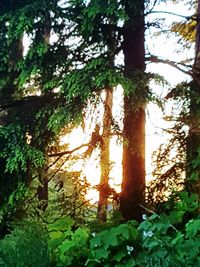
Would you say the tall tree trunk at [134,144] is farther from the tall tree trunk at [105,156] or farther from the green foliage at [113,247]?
the green foliage at [113,247]

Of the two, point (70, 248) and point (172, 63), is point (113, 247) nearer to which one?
point (70, 248)

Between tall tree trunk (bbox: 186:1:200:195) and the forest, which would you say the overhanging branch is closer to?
the forest

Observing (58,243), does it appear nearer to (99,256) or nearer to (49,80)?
(99,256)

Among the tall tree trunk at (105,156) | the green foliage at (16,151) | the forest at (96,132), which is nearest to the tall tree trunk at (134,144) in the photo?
the forest at (96,132)

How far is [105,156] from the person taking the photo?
4.10m

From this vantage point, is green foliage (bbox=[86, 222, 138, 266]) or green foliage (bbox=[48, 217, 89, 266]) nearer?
green foliage (bbox=[86, 222, 138, 266])

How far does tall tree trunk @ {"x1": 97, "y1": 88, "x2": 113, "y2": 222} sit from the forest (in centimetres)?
1

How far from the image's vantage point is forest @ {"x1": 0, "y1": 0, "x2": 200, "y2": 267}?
2.95 m

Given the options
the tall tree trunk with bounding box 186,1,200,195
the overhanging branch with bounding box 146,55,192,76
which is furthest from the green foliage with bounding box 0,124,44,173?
the overhanging branch with bounding box 146,55,192,76

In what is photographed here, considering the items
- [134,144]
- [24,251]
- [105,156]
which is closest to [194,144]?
[134,144]

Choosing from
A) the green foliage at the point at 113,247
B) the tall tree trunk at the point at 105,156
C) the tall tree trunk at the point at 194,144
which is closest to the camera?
the green foliage at the point at 113,247

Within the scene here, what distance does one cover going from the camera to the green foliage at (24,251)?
2.67 m

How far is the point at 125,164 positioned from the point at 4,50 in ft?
5.66

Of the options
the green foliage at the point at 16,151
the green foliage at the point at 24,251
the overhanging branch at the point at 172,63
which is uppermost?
the overhanging branch at the point at 172,63
